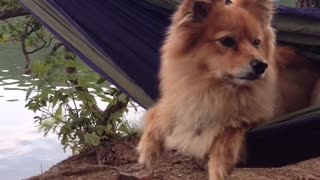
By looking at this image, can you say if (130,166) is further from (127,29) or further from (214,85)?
(214,85)

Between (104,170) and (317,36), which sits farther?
(104,170)

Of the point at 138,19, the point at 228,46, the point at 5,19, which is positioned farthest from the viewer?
the point at 5,19

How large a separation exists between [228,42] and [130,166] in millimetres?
1780

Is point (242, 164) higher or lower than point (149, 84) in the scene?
lower

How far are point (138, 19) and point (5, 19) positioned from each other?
1518 millimetres

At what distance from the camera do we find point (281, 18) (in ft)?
8.96

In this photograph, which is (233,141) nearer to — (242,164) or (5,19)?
(242,164)

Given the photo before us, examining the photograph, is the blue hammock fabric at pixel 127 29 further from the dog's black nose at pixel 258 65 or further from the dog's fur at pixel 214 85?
the dog's black nose at pixel 258 65

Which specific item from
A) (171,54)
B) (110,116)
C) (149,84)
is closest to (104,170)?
(110,116)

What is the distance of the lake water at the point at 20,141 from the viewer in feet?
15.2

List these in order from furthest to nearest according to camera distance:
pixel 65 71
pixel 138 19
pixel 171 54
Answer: pixel 65 71 < pixel 138 19 < pixel 171 54

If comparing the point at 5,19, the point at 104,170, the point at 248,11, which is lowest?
the point at 104,170

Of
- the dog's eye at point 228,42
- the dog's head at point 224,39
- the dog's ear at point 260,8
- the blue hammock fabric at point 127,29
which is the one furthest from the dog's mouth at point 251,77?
the blue hammock fabric at point 127,29

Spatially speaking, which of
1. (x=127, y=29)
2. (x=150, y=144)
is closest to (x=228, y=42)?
(x=150, y=144)
